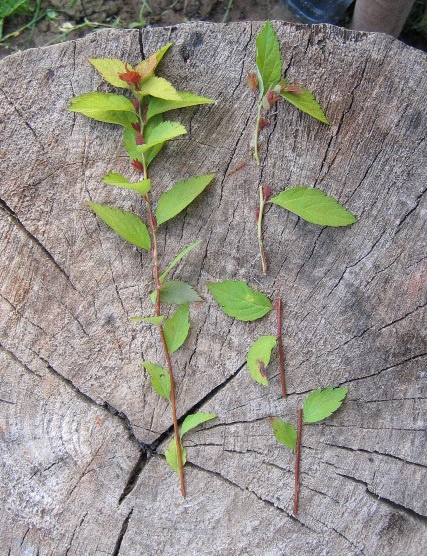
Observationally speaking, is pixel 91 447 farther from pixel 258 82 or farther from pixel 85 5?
pixel 85 5

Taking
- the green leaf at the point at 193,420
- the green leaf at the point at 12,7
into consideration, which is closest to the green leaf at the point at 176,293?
the green leaf at the point at 193,420


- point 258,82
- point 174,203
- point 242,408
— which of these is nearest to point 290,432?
point 242,408

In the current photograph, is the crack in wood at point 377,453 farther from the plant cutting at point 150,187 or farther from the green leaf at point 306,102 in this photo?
the green leaf at point 306,102

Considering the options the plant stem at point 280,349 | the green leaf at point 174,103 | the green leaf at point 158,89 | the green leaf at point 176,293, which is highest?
the green leaf at point 158,89

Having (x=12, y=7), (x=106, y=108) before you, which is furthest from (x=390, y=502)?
(x=12, y=7)

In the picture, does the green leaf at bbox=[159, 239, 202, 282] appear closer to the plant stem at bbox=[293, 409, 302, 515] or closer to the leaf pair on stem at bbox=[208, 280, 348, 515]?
the leaf pair on stem at bbox=[208, 280, 348, 515]

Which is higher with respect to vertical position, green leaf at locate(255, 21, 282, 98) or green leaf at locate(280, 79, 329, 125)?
green leaf at locate(255, 21, 282, 98)

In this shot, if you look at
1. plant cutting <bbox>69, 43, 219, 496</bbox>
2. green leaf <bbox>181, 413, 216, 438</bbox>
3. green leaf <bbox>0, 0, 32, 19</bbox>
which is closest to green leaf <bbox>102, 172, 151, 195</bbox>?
plant cutting <bbox>69, 43, 219, 496</bbox>
